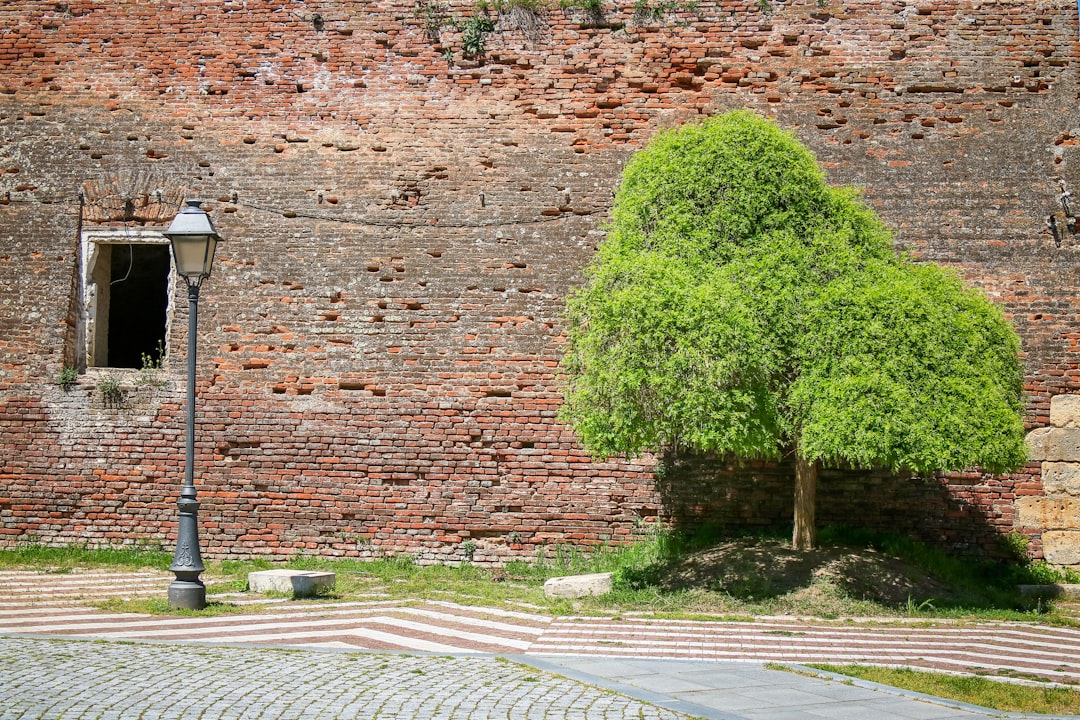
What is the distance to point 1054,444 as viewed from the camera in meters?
10.5

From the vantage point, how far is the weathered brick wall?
35.4ft

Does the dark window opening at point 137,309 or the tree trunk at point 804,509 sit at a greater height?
the dark window opening at point 137,309

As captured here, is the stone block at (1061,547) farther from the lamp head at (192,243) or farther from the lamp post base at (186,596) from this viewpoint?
the lamp head at (192,243)

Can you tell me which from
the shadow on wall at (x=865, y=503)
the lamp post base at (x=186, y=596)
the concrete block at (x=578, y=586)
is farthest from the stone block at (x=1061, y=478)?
the lamp post base at (x=186, y=596)

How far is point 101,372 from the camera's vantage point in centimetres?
1131

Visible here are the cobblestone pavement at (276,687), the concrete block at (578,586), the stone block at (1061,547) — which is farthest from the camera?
the stone block at (1061,547)

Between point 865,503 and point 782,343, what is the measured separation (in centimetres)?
313

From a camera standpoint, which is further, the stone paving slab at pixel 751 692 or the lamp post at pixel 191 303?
the lamp post at pixel 191 303

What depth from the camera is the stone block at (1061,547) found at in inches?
407

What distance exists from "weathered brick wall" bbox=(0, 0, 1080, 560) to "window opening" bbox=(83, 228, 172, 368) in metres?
0.24

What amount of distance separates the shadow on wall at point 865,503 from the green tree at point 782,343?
122 cm

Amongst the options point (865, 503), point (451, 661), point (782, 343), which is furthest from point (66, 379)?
point (865, 503)

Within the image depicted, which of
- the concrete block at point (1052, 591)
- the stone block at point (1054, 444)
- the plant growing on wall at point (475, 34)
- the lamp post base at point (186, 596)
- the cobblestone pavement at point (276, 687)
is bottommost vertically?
the concrete block at point (1052, 591)

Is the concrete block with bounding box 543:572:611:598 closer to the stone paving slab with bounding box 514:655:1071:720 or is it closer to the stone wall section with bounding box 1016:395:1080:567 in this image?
the stone paving slab with bounding box 514:655:1071:720
